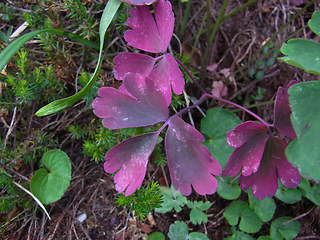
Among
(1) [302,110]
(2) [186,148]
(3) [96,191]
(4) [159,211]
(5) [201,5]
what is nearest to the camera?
(1) [302,110]

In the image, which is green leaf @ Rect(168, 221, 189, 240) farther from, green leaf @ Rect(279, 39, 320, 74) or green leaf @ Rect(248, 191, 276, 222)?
green leaf @ Rect(279, 39, 320, 74)

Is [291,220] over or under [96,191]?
under

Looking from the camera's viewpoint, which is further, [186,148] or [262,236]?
[262,236]

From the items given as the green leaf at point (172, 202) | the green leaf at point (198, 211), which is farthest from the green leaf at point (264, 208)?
the green leaf at point (172, 202)

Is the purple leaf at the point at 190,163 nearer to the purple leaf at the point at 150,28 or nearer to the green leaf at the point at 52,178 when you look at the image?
the purple leaf at the point at 150,28

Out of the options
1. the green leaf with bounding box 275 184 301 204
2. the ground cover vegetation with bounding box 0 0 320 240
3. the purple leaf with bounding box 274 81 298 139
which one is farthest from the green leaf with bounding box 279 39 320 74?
the green leaf with bounding box 275 184 301 204

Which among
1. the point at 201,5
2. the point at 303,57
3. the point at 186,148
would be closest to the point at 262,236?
the point at 186,148

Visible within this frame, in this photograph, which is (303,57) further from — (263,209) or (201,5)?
(201,5)

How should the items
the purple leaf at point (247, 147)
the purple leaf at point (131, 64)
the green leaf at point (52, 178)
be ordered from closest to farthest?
the purple leaf at point (247, 147) → the purple leaf at point (131, 64) → the green leaf at point (52, 178)

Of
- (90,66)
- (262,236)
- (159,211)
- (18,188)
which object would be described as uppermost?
(90,66)
